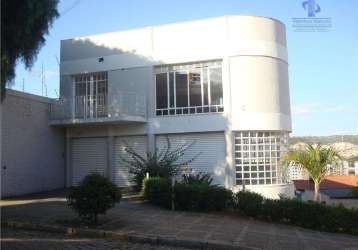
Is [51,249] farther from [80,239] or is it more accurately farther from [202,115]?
[202,115]

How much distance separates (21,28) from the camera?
10.7 metres

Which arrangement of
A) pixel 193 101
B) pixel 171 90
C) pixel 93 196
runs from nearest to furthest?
pixel 93 196
pixel 193 101
pixel 171 90

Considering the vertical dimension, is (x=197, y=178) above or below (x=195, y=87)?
below

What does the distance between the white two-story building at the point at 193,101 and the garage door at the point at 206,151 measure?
1.7 inches

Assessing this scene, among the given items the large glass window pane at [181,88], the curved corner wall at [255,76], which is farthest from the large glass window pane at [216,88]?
the large glass window pane at [181,88]

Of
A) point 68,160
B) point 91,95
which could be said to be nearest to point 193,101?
point 91,95

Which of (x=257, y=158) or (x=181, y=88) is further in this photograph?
(x=181, y=88)

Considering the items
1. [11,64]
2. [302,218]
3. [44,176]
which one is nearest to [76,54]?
[44,176]

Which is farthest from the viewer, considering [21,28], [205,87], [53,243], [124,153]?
[124,153]

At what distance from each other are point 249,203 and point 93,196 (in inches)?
203

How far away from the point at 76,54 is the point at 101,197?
1209 centimetres

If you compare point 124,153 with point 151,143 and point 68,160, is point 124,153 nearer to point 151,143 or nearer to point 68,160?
point 151,143

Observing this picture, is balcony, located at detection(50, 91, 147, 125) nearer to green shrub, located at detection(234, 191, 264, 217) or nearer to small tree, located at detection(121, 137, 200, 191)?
small tree, located at detection(121, 137, 200, 191)

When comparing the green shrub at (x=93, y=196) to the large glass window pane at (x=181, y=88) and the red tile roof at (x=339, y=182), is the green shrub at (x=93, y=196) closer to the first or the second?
the large glass window pane at (x=181, y=88)
